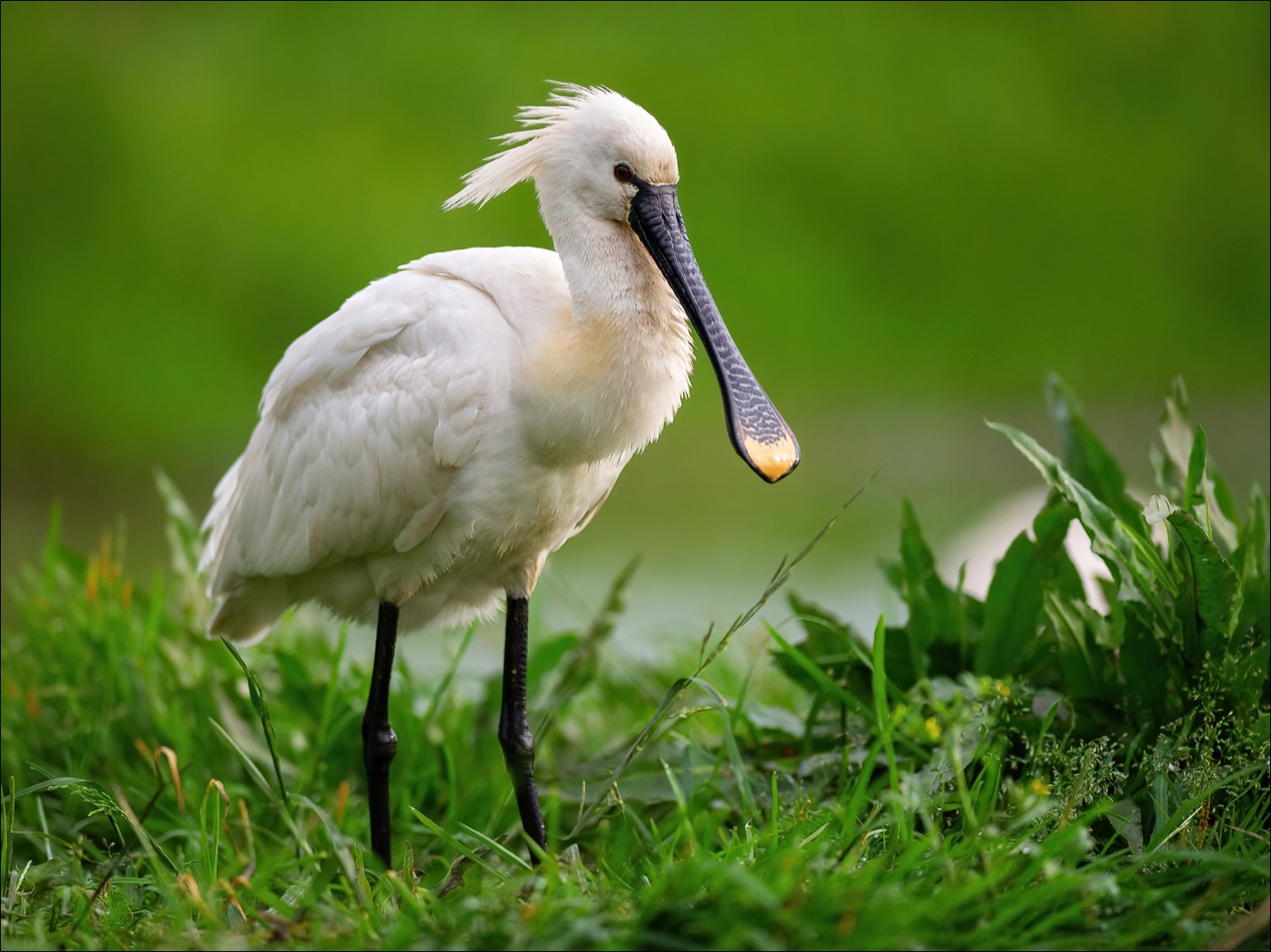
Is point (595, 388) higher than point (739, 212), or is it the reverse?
point (739, 212)

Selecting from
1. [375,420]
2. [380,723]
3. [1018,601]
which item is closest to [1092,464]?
[1018,601]

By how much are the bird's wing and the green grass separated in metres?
0.64

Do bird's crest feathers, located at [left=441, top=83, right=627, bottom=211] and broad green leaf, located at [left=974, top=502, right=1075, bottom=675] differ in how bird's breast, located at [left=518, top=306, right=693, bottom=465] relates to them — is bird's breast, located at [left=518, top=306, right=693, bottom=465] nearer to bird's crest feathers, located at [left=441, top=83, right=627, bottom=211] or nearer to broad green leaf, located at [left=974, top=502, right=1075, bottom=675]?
bird's crest feathers, located at [left=441, top=83, right=627, bottom=211]

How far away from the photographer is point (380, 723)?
4.03 meters

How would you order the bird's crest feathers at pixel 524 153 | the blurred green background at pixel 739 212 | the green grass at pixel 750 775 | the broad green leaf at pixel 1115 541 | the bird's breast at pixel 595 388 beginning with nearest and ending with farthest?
the green grass at pixel 750 775, the broad green leaf at pixel 1115 541, the bird's breast at pixel 595 388, the bird's crest feathers at pixel 524 153, the blurred green background at pixel 739 212

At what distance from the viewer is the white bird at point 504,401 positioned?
11.7 feet

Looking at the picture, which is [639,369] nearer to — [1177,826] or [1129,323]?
[1177,826]

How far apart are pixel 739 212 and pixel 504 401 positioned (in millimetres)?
9865

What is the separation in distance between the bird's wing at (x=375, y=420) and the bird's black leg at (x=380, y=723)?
0.21 m

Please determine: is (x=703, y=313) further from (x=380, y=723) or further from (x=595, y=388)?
(x=380, y=723)

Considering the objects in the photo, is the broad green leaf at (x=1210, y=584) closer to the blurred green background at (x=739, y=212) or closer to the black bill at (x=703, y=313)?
the black bill at (x=703, y=313)

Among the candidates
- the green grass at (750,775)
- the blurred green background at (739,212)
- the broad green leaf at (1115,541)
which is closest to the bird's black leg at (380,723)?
the green grass at (750,775)

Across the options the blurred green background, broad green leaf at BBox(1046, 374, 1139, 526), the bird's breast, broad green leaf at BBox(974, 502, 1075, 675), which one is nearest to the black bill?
the bird's breast

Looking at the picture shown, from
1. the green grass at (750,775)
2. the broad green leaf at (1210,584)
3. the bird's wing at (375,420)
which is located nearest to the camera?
the green grass at (750,775)
